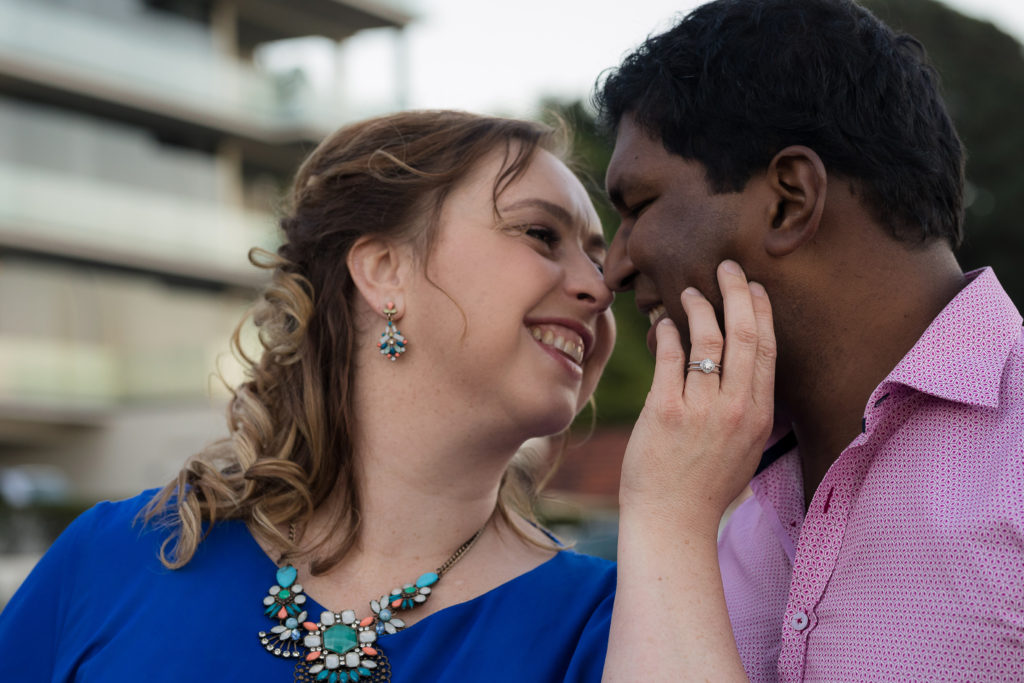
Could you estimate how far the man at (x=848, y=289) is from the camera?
2.22 metres

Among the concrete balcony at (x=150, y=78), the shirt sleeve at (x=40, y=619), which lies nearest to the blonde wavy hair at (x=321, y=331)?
the shirt sleeve at (x=40, y=619)

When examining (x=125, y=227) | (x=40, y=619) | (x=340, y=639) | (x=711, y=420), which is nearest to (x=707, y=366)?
(x=711, y=420)

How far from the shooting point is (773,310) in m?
2.54

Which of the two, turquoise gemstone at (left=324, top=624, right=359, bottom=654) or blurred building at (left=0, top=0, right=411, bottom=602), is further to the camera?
blurred building at (left=0, top=0, right=411, bottom=602)

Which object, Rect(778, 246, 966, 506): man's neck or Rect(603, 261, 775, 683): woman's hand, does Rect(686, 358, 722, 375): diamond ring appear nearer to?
Rect(603, 261, 775, 683): woman's hand

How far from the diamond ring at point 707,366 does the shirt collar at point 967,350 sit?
14.1 inches

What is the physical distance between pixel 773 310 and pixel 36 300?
79.5 feet

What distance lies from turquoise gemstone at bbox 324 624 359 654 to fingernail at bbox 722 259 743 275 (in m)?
1.33

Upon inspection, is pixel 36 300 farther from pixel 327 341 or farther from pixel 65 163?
pixel 327 341

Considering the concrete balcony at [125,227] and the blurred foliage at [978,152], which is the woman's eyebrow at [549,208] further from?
the concrete balcony at [125,227]

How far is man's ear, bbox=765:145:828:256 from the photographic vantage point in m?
2.42

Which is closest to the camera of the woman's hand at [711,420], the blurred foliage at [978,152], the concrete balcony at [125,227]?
the woman's hand at [711,420]

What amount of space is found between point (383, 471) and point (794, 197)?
143 cm

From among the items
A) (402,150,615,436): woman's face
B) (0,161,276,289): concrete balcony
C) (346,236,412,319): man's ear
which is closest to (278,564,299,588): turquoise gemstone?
(402,150,615,436): woman's face
